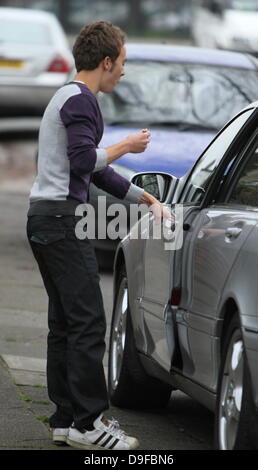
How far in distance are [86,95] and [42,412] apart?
180 cm

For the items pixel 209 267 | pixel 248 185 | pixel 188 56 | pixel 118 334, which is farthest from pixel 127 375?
pixel 188 56

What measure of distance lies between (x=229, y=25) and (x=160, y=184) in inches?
685

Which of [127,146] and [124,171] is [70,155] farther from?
[124,171]

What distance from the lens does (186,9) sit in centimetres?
4153

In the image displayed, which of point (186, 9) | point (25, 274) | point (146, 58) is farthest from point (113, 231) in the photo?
point (186, 9)

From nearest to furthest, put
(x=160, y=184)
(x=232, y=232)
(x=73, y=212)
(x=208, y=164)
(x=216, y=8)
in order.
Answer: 1. (x=232, y=232)
2. (x=73, y=212)
3. (x=208, y=164)
4. (x=160, y=184)
5. (x=216, y=8)

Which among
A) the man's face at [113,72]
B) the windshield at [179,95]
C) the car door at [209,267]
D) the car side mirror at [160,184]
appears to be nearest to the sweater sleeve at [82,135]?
the man's face at [113,72]

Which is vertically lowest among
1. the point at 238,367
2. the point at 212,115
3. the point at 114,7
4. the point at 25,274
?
the point at 114,7

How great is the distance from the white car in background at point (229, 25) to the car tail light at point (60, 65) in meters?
3.11

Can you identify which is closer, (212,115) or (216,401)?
(216,401)

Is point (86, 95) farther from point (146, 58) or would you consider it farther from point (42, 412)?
point (146, 58)

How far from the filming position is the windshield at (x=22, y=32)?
21.0 m

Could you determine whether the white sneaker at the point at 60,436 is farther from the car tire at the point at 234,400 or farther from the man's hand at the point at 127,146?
the man's hand at the point at 127,146

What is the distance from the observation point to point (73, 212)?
6.00 meters
